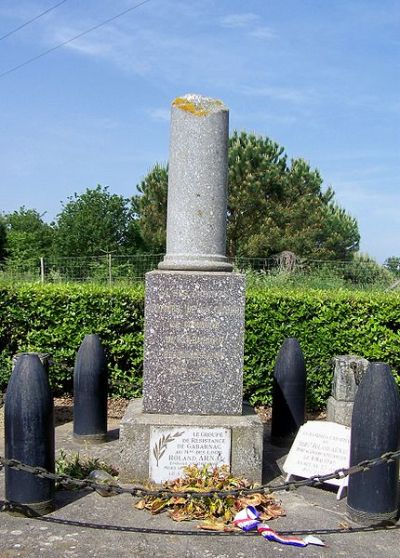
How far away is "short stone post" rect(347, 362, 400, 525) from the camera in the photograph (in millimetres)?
4055

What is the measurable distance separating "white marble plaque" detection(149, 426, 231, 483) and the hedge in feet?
11.1

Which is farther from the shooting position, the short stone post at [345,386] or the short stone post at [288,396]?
the short stone post at [345,386]

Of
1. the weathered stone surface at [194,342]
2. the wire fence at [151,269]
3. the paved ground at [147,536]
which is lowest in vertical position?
the paved ground at [147,536]

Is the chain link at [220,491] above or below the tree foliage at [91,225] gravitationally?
below

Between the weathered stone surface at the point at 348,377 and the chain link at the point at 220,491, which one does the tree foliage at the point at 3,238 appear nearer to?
the weathered stone surface at the point at 348,377

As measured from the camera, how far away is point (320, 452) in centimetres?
496

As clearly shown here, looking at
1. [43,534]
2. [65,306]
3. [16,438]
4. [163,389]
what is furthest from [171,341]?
[65,306]

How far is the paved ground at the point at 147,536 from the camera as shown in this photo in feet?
12.1

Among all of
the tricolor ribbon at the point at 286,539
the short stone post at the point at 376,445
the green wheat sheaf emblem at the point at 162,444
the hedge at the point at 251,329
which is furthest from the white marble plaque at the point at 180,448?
the hedge at the point at 251,329

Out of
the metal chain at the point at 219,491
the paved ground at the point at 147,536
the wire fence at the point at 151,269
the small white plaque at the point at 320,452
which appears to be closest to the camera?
the paved ground at the point at 147,536

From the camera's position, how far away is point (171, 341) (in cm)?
489

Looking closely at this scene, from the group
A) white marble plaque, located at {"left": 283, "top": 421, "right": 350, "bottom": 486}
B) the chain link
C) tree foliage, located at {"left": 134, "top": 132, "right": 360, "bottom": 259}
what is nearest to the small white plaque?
white marble plaque, located at {"left": 283, "top": 421, "right": 350, "bottom": 486}

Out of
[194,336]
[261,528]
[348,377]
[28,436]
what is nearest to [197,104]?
[194,336]

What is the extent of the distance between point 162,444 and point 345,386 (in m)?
3.10
